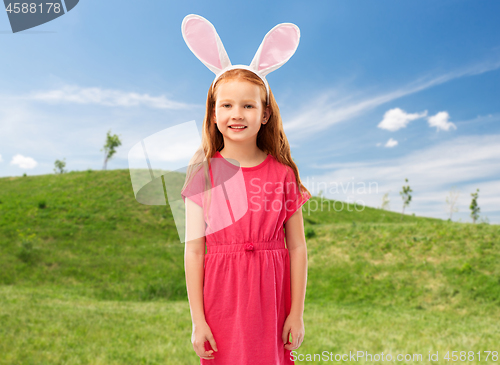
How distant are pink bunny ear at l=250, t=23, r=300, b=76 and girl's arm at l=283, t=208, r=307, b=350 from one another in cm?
79

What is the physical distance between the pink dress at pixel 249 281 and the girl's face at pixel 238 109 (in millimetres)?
250

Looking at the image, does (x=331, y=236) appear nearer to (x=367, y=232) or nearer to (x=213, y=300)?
(x=367, y=232)

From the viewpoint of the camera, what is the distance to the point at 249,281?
171 cm

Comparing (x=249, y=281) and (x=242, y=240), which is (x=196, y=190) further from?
(x=249, y=281)

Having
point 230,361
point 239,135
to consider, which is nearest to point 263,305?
point 230,361

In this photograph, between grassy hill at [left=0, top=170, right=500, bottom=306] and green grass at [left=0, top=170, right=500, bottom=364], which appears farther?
grassy hill at [left=0, top=170, right=500, bottom=306]

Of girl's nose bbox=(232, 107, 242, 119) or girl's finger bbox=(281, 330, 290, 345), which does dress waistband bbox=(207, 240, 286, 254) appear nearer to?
girl's finger bbox=(281, 330, 290, 345)

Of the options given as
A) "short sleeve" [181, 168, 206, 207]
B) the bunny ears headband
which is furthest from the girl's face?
"short sleeve" [181, 168, 206, 207]

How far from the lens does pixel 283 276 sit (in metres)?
1.80

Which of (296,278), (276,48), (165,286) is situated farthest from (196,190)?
(165,286)

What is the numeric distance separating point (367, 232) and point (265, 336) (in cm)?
1064

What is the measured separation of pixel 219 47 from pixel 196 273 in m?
1.18

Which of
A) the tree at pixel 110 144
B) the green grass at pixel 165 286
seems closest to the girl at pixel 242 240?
the green grass at pixel 165 286

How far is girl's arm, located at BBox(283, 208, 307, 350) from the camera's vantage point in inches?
70.4
